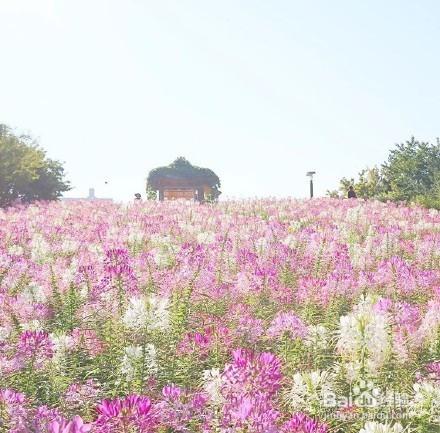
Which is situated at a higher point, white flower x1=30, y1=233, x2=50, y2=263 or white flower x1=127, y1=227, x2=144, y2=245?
white flower x1=127, y1=227, x2=144, y2=245

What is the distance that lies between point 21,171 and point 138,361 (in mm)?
20507

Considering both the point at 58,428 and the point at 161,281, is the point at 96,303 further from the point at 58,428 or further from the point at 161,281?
the point at 58,428

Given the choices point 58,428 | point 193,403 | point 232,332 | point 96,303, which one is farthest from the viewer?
point 96,303

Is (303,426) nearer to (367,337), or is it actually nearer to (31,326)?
(367,337)

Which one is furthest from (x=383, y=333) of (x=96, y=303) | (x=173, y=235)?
(x=173, y=235)

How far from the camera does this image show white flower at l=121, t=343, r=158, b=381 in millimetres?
4004

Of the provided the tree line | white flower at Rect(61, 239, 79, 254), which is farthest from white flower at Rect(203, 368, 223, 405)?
the tree line

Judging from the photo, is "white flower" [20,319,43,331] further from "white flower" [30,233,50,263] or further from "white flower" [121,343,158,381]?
"white flower" [30,233,50,263]

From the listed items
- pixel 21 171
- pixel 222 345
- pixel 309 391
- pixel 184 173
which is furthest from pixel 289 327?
pixel 184 173

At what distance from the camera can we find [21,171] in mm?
23453

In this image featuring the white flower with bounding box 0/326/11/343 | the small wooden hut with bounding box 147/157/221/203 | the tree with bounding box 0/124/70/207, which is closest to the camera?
the white flower with bounding box 0/326/11/343

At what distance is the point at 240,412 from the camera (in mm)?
2537

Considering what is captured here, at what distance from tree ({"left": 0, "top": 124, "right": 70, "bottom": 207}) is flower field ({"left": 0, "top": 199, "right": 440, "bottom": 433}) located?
16089mm

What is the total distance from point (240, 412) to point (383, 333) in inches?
54.7
